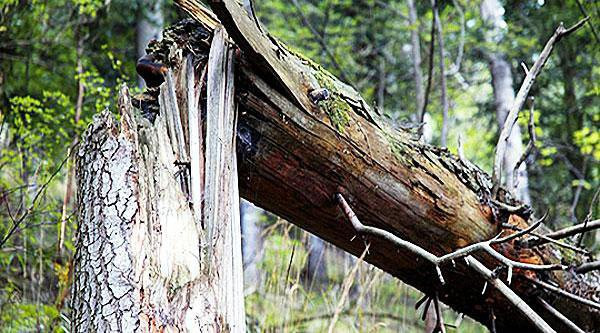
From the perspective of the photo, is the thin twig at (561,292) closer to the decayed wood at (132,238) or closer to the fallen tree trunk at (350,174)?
the fallen tree trunk at (350,174)

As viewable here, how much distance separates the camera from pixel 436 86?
8.13m

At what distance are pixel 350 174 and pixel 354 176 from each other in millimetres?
17

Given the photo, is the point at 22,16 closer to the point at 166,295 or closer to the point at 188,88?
the point at 188,88

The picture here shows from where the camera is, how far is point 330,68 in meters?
7.85

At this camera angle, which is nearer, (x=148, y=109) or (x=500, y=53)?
(x=148, y=109)

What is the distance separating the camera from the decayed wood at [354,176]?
1609 millimetres

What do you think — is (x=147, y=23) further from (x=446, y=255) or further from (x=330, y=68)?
(x=446, y=255)

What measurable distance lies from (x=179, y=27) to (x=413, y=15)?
457 centimetres

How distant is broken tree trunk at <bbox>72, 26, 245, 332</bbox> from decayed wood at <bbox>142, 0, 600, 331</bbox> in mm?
105

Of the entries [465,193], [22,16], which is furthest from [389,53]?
[465,193]

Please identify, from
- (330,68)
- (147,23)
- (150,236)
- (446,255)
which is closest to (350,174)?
(446,255)

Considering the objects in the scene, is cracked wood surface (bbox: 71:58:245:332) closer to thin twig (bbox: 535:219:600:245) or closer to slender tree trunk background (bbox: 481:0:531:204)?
thin twig (bbox: 535:219:600:245)

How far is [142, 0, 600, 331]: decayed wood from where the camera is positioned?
1.61 meters

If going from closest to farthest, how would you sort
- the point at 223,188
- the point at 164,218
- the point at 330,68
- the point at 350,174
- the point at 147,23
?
1. the point at 164,218
2. the point at 223,188
3. the point at 350,174
4. the point at 147,23
5. the point at 330,68
